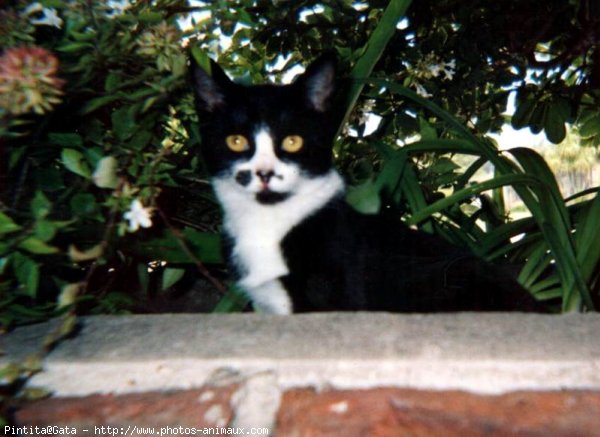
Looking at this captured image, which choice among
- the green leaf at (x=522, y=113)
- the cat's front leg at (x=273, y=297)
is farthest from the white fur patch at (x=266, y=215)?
the green leaf at (x=522, y=113)

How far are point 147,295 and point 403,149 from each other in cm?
78

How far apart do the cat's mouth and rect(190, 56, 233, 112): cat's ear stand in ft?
0.80

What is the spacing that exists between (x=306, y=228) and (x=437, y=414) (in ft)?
2.56

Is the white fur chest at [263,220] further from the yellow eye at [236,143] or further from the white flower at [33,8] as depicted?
the white flower at [33,8]

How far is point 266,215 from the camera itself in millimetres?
1374

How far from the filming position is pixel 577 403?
0.55 meters

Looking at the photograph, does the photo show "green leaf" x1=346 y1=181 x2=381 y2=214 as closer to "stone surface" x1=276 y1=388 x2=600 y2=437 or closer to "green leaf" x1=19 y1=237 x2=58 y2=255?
"stone surface" x1=276 y1=388 x2=600 y2=437

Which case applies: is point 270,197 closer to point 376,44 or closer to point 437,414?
point 376,44

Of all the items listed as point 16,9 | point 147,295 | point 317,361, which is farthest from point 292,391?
point 147,295

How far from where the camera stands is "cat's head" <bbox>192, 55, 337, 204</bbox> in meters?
1.31

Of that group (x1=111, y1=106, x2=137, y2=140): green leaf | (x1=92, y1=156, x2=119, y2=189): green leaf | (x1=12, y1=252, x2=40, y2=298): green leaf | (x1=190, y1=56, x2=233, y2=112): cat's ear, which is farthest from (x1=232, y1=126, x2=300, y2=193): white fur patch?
(x1=12, y1=252, x2=40, y2=298): green leaf

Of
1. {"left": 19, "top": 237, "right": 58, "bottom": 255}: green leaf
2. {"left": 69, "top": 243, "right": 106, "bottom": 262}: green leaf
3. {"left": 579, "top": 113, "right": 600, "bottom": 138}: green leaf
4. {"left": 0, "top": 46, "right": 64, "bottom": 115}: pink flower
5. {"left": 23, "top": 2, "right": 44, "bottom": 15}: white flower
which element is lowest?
{"left": 69, "top": 243, "right": 106, "bottom": 262}: green leaf

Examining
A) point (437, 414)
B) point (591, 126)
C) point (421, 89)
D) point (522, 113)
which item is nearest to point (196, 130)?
point (421, 89)

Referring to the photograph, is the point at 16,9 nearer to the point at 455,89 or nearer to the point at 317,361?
the point at 317,361
